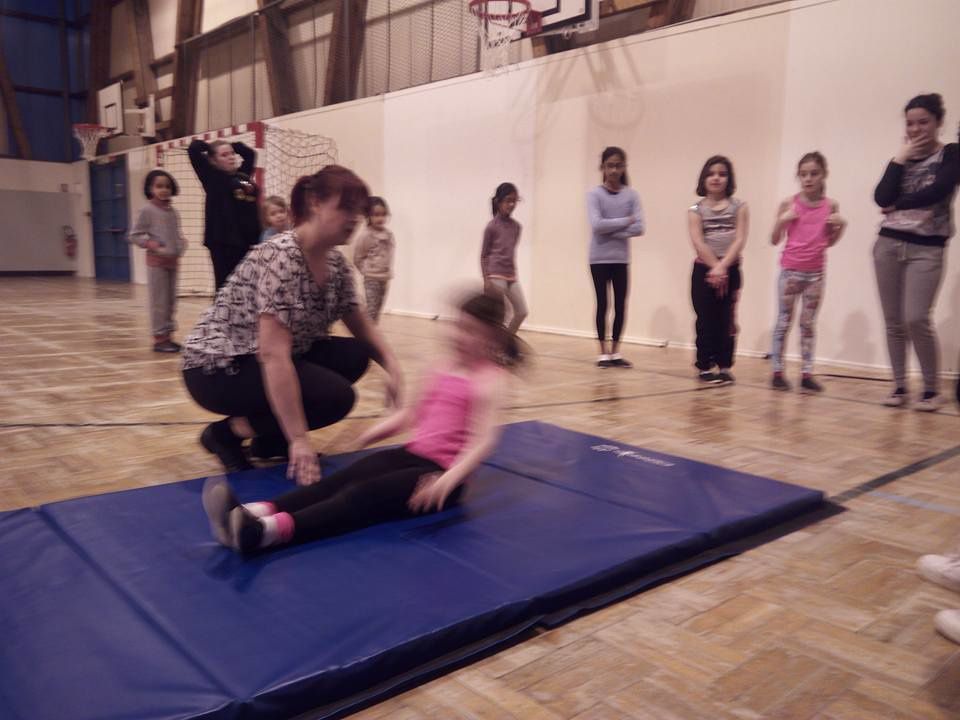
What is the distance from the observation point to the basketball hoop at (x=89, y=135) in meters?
15.0

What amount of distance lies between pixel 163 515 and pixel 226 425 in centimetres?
56

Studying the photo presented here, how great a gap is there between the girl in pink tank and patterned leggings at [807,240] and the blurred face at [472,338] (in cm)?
278

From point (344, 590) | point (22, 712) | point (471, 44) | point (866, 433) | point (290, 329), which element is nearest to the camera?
point (22, 712)

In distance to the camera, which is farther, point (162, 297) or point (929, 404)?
point (162, 297)

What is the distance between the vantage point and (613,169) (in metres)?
4.84

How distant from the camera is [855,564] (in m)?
1.89

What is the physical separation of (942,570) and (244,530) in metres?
1.60

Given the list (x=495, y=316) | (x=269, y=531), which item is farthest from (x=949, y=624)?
(x=269, y=531)

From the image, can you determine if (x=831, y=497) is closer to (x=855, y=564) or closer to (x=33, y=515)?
(x=855, y=564)

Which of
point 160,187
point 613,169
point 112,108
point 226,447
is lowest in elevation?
point 226,447

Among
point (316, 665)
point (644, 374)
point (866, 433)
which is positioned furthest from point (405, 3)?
point (316, 665)

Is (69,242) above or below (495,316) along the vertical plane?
A: above

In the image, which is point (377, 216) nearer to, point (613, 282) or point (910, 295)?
point (613, 282)

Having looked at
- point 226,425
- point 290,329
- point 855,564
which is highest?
point 290,329
